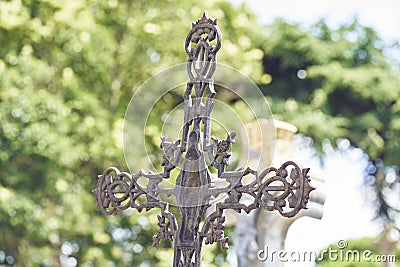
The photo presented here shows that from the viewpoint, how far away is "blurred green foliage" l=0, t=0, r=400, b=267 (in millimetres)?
8219

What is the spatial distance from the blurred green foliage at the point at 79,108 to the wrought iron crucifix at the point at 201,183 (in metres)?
5.17

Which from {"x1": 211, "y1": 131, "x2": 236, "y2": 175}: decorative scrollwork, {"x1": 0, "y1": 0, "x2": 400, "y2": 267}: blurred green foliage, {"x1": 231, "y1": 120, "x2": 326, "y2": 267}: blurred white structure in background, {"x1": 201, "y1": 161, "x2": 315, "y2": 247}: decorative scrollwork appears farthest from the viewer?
{"x1": 0, "y1": 0, "x2": 400, "y2": 267}: blurred green foliage

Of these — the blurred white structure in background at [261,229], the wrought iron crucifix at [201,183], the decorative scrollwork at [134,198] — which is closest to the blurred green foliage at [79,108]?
the blurred white structure in background at [261,229]

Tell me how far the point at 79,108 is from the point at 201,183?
577cm

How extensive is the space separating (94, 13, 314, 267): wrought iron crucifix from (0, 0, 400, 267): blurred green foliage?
5.17 m

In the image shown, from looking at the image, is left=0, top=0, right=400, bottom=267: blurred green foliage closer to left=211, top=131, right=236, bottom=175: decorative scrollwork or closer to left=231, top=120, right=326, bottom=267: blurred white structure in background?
left=231, top=120, right=326, bottom=267: blurred white structure in background

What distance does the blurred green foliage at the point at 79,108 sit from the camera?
8.22 metres

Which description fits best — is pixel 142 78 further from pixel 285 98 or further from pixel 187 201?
pixel 187 201

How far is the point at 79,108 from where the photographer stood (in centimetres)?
861

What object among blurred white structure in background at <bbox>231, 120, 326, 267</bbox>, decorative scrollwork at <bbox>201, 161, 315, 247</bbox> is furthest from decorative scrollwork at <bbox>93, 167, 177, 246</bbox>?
blurred white structure in background at <bbox>231, 120, 326, 267</bbox>

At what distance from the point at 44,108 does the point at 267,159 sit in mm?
3631

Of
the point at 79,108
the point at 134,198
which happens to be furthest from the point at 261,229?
the point at 79,108

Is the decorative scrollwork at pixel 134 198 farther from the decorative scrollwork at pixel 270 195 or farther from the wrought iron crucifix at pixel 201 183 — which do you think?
the decorative scrollwork at pixel 270 195

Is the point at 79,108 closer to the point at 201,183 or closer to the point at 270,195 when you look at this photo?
the point at 201,183
